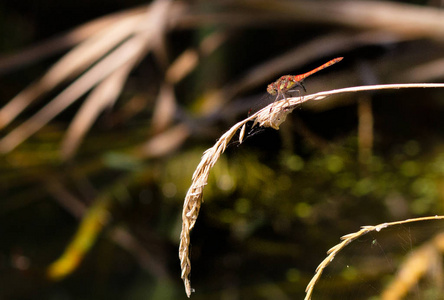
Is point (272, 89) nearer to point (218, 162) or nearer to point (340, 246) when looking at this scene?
point (340, 246)

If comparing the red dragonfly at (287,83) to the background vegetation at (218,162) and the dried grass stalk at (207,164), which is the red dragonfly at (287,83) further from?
the background vegetation at (218,162)

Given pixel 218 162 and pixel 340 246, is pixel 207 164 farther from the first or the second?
pixel 218 162

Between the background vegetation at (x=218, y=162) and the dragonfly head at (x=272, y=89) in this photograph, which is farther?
the background vegetation at (x=218, y=162)

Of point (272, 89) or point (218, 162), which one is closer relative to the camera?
point (272, 89)

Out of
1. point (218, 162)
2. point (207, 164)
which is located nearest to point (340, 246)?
point (207, 164)

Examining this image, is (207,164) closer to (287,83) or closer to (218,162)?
(287,83)

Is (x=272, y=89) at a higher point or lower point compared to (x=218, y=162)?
higher

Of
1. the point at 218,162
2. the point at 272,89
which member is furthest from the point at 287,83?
the point at 218,162

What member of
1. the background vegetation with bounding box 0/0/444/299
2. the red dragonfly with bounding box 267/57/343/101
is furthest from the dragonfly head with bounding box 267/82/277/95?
the background vegetation with bounding box 0/0/444/299

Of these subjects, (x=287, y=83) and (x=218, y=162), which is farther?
(x=218, y=162)

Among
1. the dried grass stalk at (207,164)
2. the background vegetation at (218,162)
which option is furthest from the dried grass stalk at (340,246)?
the background vegetation at (218,162)
